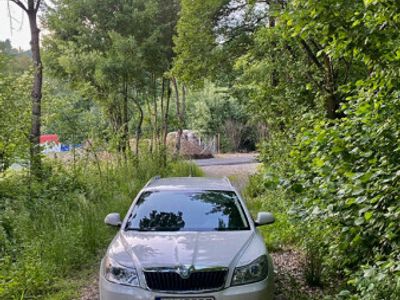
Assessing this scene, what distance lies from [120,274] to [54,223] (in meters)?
3.21

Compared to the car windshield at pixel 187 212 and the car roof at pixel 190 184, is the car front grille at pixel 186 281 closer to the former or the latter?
the car windshield at pixel 187 212

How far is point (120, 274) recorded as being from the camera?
3785mm

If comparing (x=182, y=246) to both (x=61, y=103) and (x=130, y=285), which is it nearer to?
(x=130, y=285)

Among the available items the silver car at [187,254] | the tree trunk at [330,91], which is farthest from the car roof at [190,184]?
the tree trunk at [330,91]

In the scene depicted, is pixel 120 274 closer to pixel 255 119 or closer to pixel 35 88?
pixel 35 88

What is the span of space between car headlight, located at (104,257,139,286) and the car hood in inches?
2.6

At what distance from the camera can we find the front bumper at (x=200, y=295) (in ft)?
11.7

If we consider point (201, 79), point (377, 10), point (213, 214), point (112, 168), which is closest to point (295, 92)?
point (213, 214)

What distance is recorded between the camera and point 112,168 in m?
10.6

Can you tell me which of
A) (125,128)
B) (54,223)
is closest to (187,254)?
(54,223)

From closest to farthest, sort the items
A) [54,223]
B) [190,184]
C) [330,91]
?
[190,184] → [54,223] → [330,91]

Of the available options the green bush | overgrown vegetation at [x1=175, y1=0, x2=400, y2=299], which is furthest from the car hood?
the green bush

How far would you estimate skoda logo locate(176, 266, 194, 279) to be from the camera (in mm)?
3612

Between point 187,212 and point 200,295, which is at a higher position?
point 187,212
